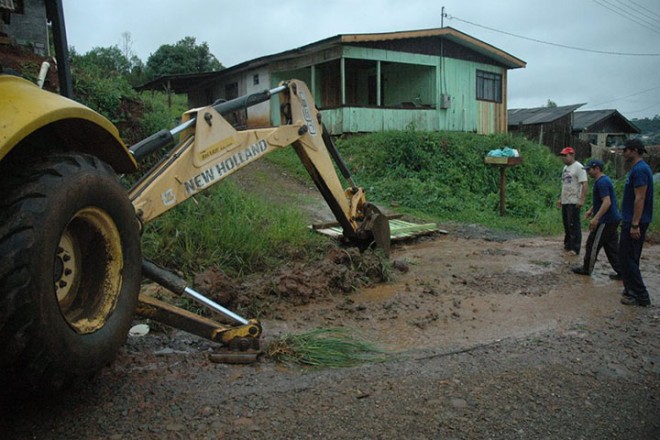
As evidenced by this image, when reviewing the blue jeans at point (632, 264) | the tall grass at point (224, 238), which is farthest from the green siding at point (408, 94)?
the blue jeans at point (632, 264)

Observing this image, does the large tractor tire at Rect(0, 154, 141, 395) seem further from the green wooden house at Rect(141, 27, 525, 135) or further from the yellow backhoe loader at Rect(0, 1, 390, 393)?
the green wooden house at Rect(141, 27, 525, 135)

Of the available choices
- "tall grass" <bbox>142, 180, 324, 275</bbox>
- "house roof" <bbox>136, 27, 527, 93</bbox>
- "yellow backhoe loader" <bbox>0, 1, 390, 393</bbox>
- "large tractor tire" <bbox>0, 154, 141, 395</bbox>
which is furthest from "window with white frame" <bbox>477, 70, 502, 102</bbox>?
"large tractor tire" <bbox>0, 154, 141, 395</bbox>

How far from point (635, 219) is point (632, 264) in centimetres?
51

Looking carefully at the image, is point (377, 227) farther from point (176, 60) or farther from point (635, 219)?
point (176, 60)

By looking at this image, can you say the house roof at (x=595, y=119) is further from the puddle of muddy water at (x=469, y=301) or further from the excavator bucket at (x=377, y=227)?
the excavator bucket at (x=377, y=227)

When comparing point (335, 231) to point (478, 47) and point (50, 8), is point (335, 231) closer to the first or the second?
point (50, 8)

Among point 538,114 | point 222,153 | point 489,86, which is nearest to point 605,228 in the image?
point 222,153

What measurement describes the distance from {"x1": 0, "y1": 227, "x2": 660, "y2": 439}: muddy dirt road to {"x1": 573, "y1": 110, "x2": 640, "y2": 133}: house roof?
32.1 meters

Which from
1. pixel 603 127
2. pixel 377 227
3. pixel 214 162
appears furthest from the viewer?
pixel 603 127

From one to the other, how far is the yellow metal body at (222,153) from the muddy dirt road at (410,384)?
114cm

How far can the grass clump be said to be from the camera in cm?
381

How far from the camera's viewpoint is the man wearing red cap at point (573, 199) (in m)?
8.60

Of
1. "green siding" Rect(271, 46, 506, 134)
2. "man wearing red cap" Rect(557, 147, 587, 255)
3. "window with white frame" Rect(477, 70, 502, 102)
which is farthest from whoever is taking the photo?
"window with white frame" Rect(477, 70, 502, 102)

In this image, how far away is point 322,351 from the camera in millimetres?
3932
